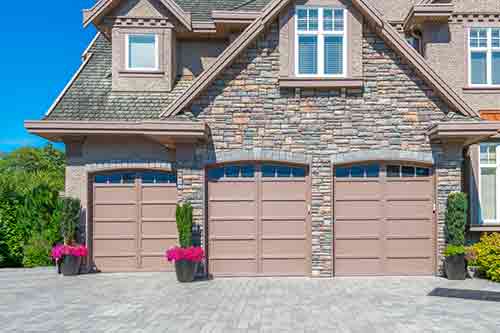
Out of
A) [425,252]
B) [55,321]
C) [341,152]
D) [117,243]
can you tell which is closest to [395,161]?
[341,152]

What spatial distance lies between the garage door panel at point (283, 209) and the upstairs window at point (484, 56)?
6466 millimetres

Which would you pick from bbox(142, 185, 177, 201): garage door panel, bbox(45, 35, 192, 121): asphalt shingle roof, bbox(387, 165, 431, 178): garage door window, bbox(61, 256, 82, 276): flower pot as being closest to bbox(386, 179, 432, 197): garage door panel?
bbox(387, 165, 431, 178): garage door window

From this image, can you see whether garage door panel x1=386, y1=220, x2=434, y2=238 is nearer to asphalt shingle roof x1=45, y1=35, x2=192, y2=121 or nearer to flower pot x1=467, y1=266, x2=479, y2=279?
flower pot x1=467, y1=266, x2=479, y2=279

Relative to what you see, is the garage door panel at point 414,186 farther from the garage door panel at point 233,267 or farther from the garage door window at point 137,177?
the garage door window at point 137,177

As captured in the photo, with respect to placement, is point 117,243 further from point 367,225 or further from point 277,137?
point 367,225

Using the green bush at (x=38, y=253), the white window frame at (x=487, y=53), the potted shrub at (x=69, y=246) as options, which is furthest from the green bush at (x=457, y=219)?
the green bush at (x=38, y=253)

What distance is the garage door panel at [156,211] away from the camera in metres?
12.9

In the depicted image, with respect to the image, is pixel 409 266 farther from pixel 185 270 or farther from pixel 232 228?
pixel 185 270

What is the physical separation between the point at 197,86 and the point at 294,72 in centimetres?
244

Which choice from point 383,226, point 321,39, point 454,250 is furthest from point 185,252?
point 454,250

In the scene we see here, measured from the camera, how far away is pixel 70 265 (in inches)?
483

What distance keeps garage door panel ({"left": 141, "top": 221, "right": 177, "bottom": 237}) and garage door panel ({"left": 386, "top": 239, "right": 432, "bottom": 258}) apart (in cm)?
571

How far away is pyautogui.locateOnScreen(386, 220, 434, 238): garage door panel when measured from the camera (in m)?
12.1

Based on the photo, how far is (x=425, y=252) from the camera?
39.7 ft
